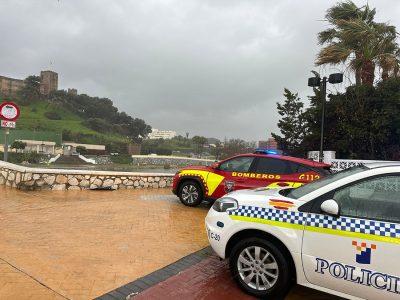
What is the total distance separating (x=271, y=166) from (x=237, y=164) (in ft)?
2.80

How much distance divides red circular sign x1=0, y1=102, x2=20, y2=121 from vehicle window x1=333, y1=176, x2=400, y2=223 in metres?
10.6

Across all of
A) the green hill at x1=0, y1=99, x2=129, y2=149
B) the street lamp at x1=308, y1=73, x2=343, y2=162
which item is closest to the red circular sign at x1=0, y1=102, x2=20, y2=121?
the street lamp at x1=308, y1=73, x2=343, y2=162

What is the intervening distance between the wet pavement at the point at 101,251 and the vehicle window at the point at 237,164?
123 centimetres

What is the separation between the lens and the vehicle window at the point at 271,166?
785 cm

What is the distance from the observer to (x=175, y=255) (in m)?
5.16

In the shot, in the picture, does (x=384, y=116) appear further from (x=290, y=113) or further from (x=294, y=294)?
(x=294, y=294)

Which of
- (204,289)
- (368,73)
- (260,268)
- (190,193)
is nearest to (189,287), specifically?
(204,289)

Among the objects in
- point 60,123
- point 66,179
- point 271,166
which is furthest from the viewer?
point 60,123

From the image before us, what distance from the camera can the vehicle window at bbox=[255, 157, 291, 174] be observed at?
309 inches

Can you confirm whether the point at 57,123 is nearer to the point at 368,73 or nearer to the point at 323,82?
the point at 368,73

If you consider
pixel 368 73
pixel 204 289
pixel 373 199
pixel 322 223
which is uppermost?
pixel 368 73

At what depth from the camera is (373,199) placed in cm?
338

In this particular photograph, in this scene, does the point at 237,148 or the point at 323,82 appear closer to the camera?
the point at 323,82

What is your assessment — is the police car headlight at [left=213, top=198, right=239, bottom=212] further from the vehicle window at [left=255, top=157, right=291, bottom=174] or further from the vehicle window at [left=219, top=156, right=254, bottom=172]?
the vehicle window at [left=219, top=156, right=254, bottom=172]
